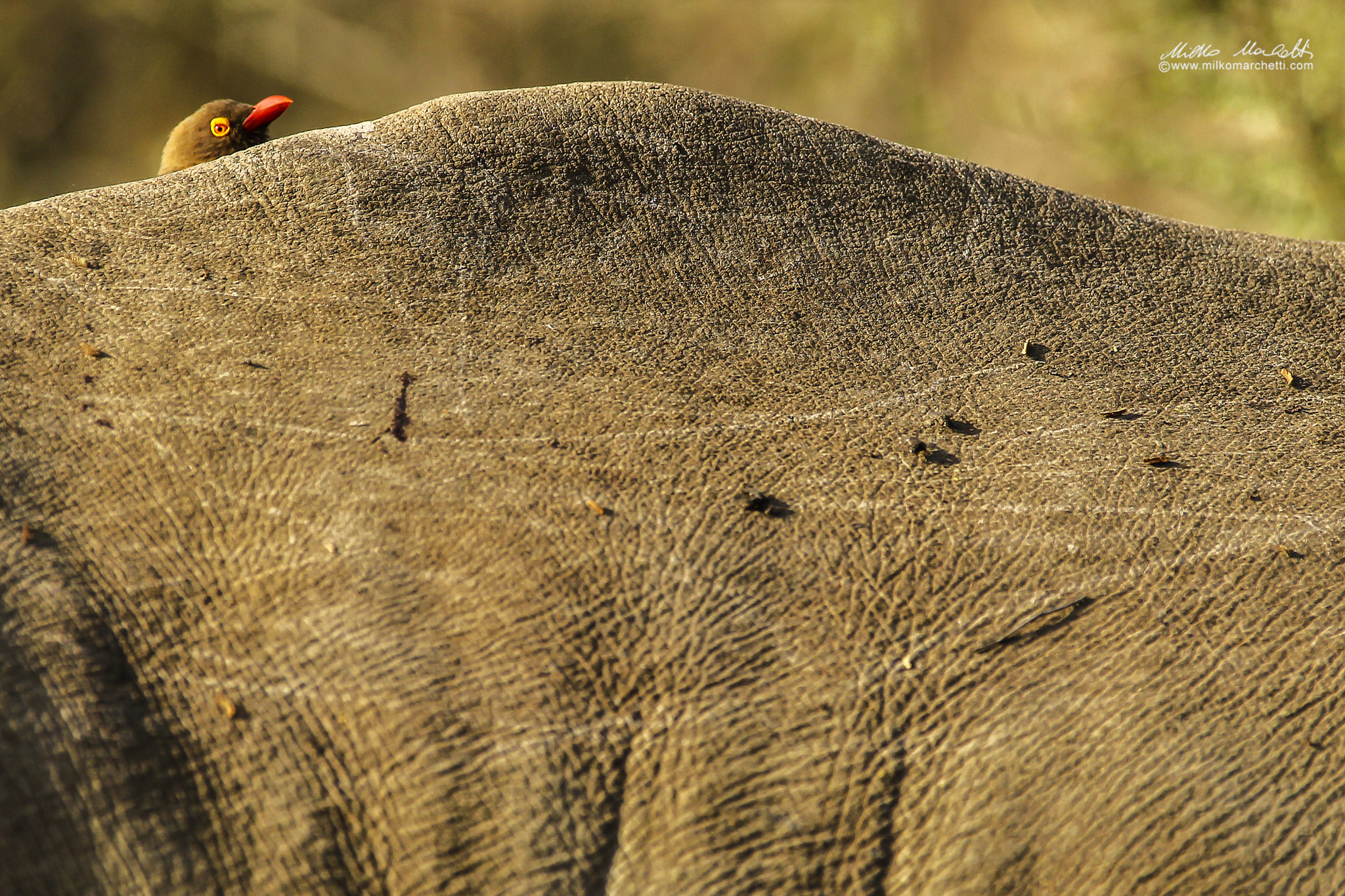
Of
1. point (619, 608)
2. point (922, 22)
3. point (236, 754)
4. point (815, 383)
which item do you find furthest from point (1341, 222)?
point (236, 754)

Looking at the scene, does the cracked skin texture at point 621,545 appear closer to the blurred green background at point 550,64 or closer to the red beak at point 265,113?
the red beak at point 265,113

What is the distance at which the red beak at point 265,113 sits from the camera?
2.72m

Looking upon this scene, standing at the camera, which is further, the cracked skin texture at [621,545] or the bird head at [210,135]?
the bird head at [210,135]

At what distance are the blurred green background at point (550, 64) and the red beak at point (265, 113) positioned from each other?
6.14 m

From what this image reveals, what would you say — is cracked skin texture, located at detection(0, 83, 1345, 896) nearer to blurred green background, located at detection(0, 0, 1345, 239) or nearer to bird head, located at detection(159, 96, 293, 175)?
bird head, located at detection(159, 96, 293, 175)

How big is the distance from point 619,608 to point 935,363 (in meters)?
0.68

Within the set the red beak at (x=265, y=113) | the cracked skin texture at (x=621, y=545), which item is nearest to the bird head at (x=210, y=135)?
the red beak at (x=265, y=113)

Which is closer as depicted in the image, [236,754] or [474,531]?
[236,754]

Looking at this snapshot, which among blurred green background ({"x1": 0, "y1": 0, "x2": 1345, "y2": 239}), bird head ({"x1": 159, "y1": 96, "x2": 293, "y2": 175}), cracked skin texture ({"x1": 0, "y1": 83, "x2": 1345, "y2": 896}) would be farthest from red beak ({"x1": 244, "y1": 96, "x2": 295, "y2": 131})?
blurred green background ({"x1": 0, "y1": 0, "x2": 1345, "y2": 239})

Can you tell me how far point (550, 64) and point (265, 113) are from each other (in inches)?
269

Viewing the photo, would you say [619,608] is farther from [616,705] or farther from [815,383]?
[815,383]

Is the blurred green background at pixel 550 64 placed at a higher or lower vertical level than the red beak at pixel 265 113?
higher

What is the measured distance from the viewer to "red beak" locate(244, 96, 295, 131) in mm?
2725

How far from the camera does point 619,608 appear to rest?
1321 millimetres
